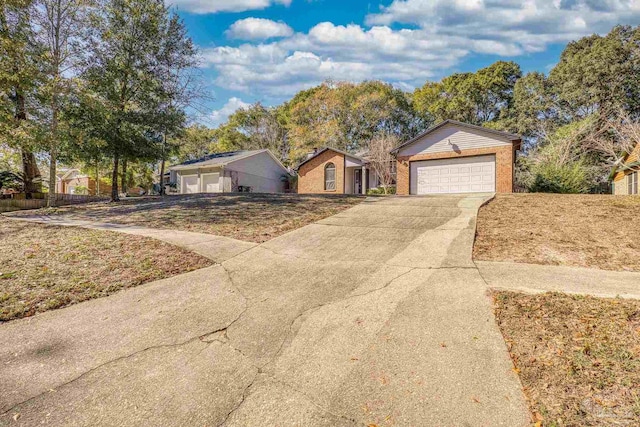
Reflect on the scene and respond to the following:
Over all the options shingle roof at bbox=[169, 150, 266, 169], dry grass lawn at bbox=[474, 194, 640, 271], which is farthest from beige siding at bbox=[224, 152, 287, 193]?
dry grass lawn at bbox=[474, 194, 640, 271]

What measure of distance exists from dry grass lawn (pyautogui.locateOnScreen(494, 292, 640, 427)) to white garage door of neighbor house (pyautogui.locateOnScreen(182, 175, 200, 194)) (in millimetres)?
26184

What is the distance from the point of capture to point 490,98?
3369 cm

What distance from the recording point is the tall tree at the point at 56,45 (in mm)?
12344

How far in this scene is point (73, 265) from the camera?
5344 millimetres

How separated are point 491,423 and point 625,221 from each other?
813 cm

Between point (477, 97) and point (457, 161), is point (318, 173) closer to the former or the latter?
point (457, 161)

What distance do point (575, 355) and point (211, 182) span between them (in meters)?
25.8

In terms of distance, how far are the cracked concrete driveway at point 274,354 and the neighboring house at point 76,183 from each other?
38620mm

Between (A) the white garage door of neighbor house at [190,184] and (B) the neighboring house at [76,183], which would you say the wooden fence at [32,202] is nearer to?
(A) the white garage door of neighbor house at [190,184]

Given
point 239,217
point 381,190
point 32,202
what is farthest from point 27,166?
point 381,190

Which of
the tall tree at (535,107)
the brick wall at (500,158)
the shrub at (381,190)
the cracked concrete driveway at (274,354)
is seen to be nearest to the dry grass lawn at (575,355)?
the cracked concrete driveway at (274,354)

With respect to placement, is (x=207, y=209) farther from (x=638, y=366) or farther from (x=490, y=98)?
(x=490, y=98)

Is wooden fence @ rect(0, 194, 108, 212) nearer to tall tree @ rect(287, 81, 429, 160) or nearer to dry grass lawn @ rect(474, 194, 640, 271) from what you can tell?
dry grass lawn @ rect(474, 194, 640, 271)

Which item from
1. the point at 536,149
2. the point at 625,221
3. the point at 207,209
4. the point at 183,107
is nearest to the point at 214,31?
the point at 183,107
